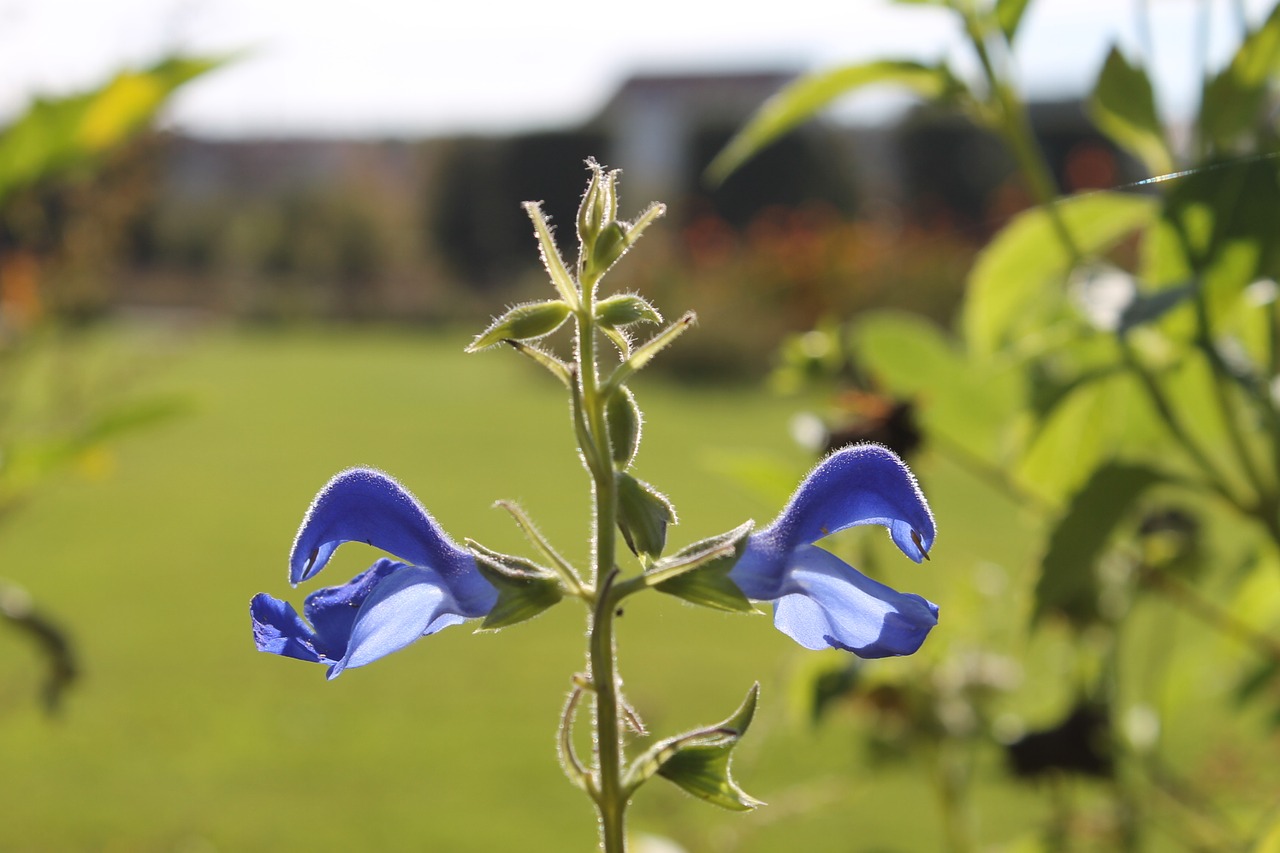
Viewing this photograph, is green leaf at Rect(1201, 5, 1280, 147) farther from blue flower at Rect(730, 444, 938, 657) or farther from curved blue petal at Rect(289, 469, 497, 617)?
curved blue petal at Rect(289, 469, 497, 617)

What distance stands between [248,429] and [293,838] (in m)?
5.22

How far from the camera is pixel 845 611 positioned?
1.32ft

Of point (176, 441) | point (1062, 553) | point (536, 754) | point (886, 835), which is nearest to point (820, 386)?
point (1062, 553)

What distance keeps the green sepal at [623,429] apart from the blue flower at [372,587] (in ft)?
0.19

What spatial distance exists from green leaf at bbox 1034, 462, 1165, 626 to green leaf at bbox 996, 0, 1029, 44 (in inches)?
10.0

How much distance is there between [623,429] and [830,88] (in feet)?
1.58

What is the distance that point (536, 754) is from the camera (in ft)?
9.00

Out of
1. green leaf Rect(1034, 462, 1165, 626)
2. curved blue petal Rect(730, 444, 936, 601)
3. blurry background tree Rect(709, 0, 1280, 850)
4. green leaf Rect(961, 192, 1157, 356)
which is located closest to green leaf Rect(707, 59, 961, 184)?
blurry background tree Rect(709, 0, 1280, 850)

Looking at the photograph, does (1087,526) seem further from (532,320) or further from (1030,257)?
(532,320)

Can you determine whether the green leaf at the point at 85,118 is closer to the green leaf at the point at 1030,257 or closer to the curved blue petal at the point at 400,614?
the green leaf at the point at 1030,257

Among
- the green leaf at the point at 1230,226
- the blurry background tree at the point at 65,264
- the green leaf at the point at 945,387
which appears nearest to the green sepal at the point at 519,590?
the green leaf at the point at 1230,226

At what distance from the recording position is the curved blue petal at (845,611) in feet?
1.23

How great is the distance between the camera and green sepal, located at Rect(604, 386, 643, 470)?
426 millimetres

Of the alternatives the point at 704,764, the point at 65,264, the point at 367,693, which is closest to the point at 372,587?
the point at 704,764
